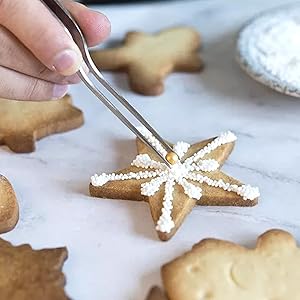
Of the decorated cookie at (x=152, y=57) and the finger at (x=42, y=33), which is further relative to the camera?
the decorated cookie at (x=152, y=57)

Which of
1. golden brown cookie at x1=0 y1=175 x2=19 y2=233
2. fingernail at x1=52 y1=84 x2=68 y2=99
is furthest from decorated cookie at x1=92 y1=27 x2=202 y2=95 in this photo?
golden brown cookie at x1=0 y1=175 x2=19 y2=233

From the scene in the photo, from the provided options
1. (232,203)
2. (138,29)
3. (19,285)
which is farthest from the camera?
(138,29)

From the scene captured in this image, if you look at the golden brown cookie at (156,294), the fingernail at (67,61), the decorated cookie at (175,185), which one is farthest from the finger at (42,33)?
the golden brown cookie at (156,294)

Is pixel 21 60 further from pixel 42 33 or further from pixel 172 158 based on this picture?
pixel 172 158

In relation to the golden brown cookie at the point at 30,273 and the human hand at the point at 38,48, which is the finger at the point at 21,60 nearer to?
the human hand at the point at 38,48

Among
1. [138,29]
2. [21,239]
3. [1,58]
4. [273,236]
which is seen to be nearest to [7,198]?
[21,239]

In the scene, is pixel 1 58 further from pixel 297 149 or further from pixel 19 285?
pixel 297 149

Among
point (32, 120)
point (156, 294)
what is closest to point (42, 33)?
point (32, 120)
